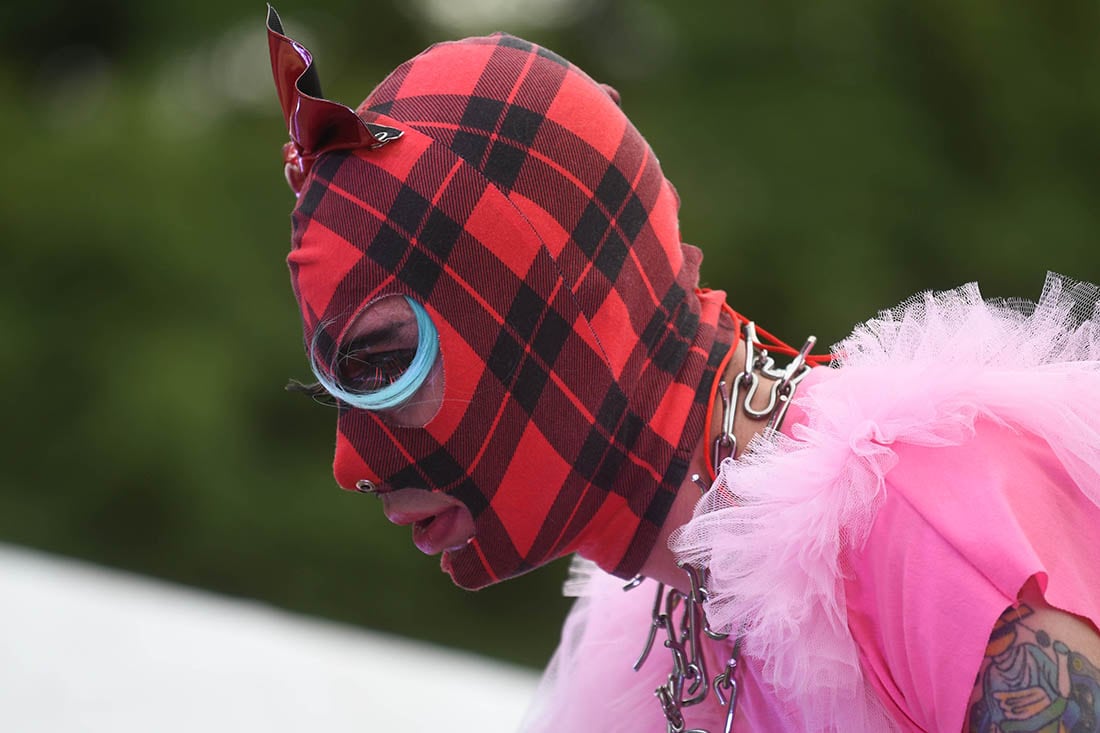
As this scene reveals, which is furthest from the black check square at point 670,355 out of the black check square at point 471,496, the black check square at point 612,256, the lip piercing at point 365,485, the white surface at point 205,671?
the white surface at point 205,671

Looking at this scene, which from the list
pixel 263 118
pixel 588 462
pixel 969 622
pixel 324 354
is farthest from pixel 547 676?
pixel 263 118

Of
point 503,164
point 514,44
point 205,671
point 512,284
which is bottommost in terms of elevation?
point 205,671

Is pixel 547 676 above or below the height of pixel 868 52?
below

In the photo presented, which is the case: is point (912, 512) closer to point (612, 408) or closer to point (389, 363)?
point (612, 408)

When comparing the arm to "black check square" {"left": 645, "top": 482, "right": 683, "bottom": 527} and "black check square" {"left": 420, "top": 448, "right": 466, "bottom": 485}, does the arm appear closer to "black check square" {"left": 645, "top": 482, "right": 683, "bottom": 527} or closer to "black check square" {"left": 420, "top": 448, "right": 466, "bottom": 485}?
"black check square" {"left": 645, "top": 482, "right": 683, "bottom": 527}

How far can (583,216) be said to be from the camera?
4.39ft

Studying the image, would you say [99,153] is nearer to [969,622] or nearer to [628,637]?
[628,637]

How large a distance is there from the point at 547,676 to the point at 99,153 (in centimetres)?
411

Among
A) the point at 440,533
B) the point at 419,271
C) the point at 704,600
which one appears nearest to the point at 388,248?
the point at 419,271

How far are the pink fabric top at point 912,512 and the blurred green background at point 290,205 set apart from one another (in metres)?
3.18

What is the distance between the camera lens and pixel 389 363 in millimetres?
1342

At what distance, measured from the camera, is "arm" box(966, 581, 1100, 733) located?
107cm

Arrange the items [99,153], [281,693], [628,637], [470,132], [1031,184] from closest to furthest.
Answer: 1. [470,132]
2. [628,637]
3. [281,693]
4. [1031,184]
5. [99,153]

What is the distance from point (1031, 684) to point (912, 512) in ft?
0.63
